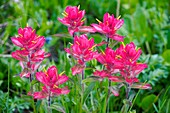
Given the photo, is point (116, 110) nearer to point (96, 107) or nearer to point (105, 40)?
point (96, 107)

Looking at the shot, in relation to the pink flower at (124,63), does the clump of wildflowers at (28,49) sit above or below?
above

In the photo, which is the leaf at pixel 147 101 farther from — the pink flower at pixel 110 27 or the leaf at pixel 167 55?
the pink flower at pixel 110 27

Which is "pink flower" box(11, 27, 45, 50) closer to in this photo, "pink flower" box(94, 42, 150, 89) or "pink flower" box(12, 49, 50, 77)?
"pink flower" box(12, 49, 50, 77)

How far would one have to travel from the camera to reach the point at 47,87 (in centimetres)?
167

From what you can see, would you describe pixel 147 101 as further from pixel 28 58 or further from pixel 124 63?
pixel 28 58

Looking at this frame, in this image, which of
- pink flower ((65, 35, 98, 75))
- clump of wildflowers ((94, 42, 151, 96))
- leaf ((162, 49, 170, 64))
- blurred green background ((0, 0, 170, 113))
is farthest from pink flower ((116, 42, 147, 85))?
leaf ((162, 49, 170, 64))

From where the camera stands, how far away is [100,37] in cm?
261

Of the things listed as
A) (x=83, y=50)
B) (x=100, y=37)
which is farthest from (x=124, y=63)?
(x=100, y=37)

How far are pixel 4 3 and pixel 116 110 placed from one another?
4.18 feet

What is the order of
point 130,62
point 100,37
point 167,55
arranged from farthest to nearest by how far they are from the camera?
1. point 167,55
2. point 100,37
3. point 130,62

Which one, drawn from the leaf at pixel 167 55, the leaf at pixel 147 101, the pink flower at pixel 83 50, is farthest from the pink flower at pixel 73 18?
the leaf at pixel 167 55

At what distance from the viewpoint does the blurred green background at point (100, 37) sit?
2.49 metres

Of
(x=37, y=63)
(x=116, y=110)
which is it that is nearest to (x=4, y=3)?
(x=116, y=110)

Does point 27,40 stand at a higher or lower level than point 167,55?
higher
